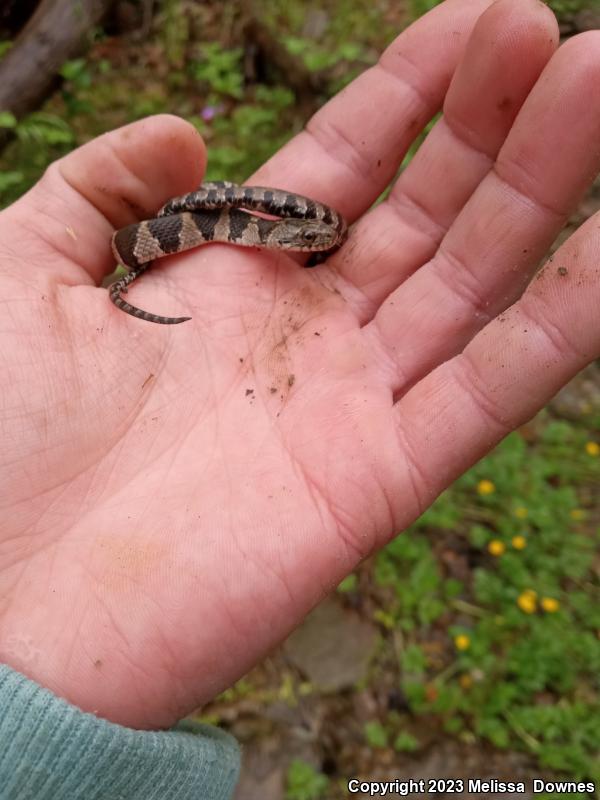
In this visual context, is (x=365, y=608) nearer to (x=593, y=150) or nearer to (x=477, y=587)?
(x=477, y=587)

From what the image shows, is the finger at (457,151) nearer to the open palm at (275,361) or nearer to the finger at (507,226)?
the open palm at (275,361)

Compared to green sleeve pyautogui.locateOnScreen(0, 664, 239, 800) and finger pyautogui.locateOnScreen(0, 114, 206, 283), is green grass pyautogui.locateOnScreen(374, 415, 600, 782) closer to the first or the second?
green sleeve pyautogui.locateOnScreen(0, 664, 239, 800)

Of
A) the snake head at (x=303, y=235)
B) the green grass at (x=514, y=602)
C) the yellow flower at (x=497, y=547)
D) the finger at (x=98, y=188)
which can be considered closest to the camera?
the finger at (x=98, y=188)

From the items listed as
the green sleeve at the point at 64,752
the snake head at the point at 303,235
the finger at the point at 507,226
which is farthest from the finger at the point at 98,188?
the green sleeve at the point at 64,752

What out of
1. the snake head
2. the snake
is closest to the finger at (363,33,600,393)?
the snake head

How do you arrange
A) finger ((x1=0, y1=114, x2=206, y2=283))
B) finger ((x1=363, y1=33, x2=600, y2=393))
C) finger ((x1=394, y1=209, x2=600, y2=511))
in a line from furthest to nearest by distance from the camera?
finger ((x1=0, y1=114, x2=206, y2=283)), finger ((x1=363, y1=33, x2=600, y2=393)), finger ((x1=394, y1=209, x2=600, y2=511))

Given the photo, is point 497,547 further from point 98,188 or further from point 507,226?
point 98,188

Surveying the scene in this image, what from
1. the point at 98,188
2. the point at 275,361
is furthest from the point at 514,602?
the point at 98,188
